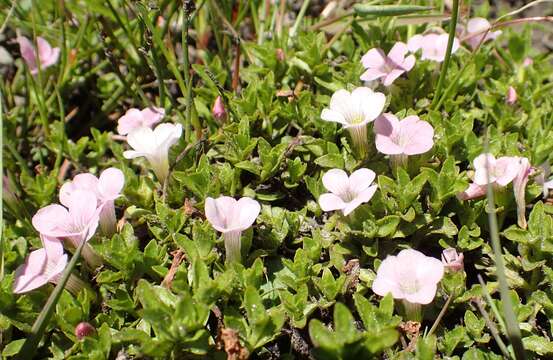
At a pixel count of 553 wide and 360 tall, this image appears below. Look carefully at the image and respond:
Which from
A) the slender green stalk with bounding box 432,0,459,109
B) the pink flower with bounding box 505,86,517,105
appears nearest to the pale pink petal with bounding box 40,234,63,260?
the slender green stalk with bounding box 432,0,459,109

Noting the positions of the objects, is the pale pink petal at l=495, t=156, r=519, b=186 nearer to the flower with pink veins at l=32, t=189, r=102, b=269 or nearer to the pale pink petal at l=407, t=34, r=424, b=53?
the pale pink petal at l=407, t=34, r=424, b=53

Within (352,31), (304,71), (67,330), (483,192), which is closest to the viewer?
(67,330)

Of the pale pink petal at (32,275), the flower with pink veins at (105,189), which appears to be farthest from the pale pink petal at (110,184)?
the pale pink petal at (32,275)

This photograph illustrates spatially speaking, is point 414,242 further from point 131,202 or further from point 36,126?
point 36,126

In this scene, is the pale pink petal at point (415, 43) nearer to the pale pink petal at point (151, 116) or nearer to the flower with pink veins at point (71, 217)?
the pale pink petal at point (151, 116)

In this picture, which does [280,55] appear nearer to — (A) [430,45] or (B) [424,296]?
(A) [430,45]

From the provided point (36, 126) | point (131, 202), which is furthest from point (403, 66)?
point (36, 126)
